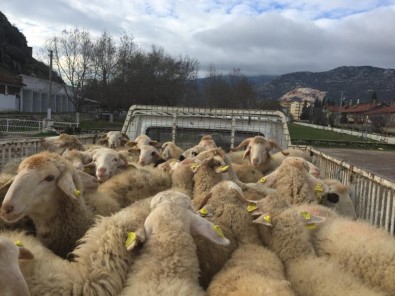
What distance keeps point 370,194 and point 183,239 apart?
343 cm

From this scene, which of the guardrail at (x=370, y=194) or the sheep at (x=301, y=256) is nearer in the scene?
the sheep at (x=301, y=256)

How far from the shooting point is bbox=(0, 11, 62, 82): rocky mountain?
7381 cm

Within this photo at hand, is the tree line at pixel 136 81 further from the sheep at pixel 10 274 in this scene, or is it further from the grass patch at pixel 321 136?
the sheep at pixel 10 274

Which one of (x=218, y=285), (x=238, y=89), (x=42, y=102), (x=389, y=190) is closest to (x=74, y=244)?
(x=218, y=285)

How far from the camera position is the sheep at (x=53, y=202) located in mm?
3775

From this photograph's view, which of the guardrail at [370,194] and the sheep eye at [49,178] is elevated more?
the sheep eye at [49,178]

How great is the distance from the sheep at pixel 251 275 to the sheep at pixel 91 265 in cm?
67

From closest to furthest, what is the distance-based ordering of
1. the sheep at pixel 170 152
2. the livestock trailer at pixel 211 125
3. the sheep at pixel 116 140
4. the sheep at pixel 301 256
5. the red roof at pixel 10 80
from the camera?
the sheep at pixel 301 256 < the sheep at pixel 170 152 < the sheep at pixel 116 140 < the livestock trailer at pixel 211 125 < the red roof at pixel 10 80

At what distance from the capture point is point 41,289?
2760mm

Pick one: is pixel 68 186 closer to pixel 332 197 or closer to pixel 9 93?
pixel 332 197

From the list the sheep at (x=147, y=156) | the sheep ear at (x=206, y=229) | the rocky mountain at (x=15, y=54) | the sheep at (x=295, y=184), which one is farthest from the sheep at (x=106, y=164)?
the rocky mountain at (x=15, y=54)

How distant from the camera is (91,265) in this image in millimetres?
3039

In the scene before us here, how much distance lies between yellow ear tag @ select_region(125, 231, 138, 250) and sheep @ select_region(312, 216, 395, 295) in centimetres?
177

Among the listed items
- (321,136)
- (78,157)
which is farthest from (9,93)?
(78,157)
